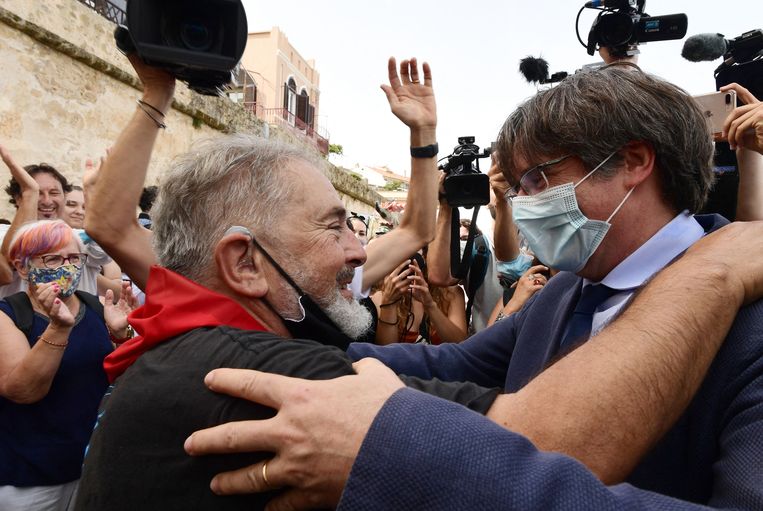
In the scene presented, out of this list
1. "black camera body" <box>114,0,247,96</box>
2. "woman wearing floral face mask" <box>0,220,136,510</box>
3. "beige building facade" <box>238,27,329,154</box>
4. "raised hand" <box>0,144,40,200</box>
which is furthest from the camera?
"beige building facade" <box>238,27,329,154</box>

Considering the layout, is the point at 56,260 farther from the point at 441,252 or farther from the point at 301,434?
the point at 301,434

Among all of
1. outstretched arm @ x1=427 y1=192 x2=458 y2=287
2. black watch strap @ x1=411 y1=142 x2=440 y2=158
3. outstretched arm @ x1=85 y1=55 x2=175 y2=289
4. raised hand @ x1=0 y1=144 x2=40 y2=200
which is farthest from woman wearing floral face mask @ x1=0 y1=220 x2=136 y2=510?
outstretched arm @ x1=427 y1=192 x2=458 y2=287

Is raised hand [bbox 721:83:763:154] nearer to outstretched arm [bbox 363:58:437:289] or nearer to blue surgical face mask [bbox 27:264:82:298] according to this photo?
outstretched arm [bbox 363:58:437:289]

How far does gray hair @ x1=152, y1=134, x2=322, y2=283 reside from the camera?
1508 mm

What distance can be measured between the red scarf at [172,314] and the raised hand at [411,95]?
1781mm

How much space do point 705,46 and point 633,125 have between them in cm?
168

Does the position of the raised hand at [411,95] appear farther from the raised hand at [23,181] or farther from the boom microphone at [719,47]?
the raised hand at [23,181]

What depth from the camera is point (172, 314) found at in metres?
1.27

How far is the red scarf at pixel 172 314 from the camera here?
1253 mm

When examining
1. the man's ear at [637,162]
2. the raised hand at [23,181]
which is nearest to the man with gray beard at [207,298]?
the man's ear at [637,162]

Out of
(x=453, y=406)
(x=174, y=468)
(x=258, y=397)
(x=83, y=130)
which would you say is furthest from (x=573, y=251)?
(x=83, y=130)

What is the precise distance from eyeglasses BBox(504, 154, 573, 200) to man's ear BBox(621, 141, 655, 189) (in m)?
0.16

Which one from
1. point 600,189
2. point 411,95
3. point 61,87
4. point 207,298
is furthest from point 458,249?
point 61,87

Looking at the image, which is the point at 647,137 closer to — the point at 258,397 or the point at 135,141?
the point at 258,397
